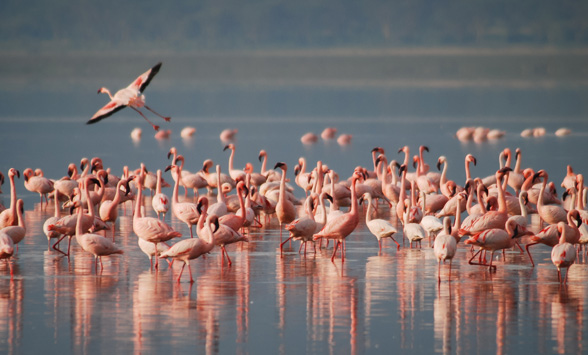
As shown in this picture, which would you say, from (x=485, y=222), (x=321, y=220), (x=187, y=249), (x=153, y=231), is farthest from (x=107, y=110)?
(x=485, y=222)

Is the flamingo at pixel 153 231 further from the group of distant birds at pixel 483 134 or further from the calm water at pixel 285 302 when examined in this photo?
the group of distant birds at pixel 483 134

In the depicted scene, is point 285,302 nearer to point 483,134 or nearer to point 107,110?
point 107,110

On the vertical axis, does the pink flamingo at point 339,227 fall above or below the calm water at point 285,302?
above

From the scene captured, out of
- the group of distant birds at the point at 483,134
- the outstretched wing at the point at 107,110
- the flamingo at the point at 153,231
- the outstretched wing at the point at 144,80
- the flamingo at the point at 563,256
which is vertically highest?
the group of distant birds at the point at 483,134

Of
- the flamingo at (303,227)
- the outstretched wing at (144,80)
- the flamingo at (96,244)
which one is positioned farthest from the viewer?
the outstretched wing at (144,80)

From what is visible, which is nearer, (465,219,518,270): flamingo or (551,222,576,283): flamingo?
(551,222,576,283): flamingo

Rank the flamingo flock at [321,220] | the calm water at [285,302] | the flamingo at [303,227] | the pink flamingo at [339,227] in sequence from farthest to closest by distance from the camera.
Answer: the flamingo at [303,227] → the pink flamingo at [339,227] → the flamingo flock at [321,220] → the calm water at [285,302]

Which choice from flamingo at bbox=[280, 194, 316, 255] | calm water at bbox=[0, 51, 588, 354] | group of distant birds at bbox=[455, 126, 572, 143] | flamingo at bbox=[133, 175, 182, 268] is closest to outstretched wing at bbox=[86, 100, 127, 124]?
calm water at bbox=[0, 51, 588, 354]

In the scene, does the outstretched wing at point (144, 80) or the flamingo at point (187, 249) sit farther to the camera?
the outstretched wing at point (144, 80)

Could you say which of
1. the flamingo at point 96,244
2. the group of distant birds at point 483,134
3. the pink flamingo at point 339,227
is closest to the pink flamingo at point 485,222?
the pink flamingo at point 339,227

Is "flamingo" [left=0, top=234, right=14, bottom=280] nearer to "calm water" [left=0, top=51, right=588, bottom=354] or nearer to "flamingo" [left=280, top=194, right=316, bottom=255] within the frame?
"calm water" [left=0, top=51, right=588, bottom=354]

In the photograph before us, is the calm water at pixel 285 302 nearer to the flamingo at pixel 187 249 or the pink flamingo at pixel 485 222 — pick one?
the flamingo at pixel 187 249

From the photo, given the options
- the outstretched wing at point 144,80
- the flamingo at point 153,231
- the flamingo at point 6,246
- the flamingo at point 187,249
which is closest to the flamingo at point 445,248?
the flamingo at point 187,249

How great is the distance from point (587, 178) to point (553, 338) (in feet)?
40.8
